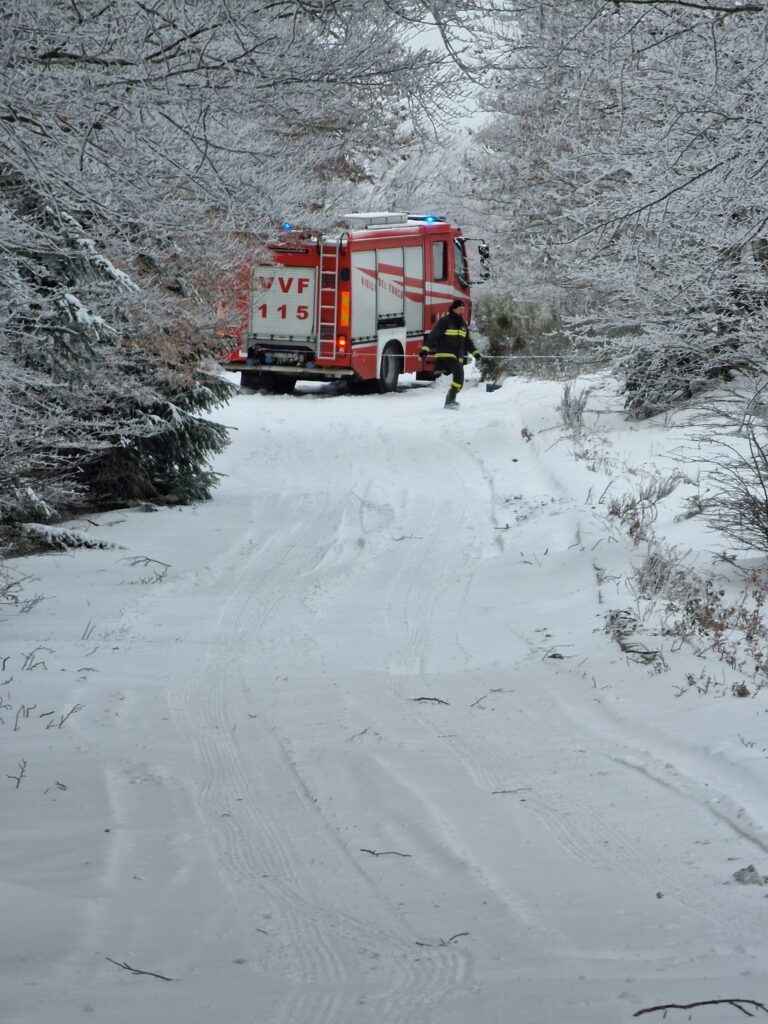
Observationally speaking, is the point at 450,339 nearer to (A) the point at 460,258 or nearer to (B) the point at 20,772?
(A) the point at 460,258

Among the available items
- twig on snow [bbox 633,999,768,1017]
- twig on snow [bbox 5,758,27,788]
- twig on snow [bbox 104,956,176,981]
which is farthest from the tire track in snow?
twig on snow [bbox 5,758,27,788]

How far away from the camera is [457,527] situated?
11.4 meters

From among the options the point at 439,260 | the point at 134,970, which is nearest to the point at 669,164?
the point at 134,970

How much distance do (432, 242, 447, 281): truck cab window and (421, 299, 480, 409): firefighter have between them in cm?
327

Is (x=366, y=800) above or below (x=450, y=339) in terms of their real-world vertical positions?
below

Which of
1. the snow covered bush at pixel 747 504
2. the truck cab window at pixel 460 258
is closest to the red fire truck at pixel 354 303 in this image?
the truck cab window at pixel 460 258

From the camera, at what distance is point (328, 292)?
23016 mm

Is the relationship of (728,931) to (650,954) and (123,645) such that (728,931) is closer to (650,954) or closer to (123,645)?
(650,954)

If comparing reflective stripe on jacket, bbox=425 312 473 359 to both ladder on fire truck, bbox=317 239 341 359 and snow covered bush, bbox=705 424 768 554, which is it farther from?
snow covered bush, bbox=705 424 768 554

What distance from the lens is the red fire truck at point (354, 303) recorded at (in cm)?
2309

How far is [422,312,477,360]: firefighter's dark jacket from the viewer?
71.2ft

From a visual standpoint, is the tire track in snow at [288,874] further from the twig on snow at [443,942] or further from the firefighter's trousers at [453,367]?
the firefighter's trousers at [453,367]

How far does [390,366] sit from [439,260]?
2.70 meters

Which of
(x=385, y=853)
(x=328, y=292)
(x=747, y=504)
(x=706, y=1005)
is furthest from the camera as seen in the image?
(x=328, y=292)
